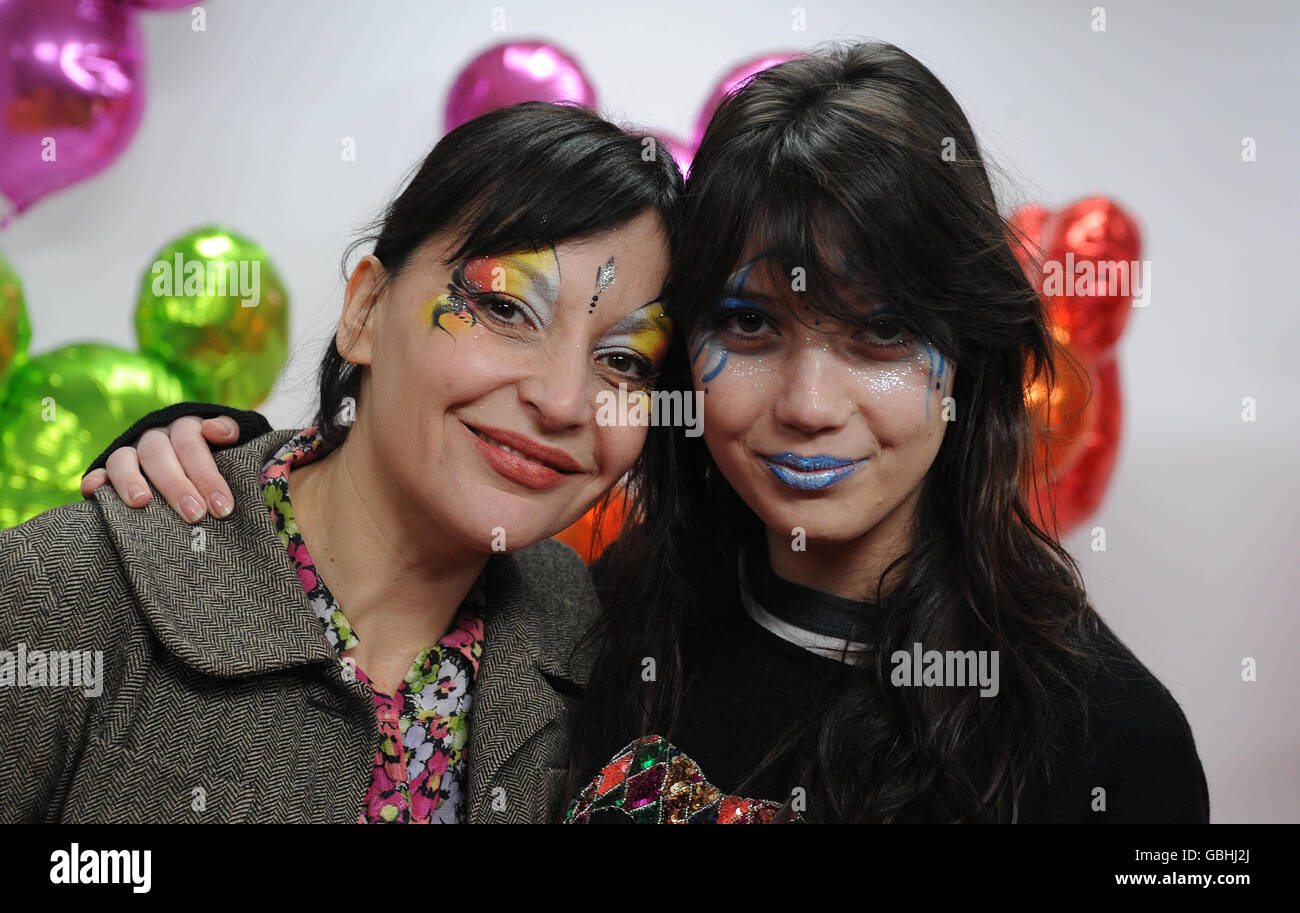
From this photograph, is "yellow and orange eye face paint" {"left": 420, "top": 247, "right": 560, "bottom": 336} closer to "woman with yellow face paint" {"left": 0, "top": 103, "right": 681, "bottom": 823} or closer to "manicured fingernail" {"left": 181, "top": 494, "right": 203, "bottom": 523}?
"woman with yellow face paint" {"left": 0, "top": 103, "right": 681, "bottom": 823}

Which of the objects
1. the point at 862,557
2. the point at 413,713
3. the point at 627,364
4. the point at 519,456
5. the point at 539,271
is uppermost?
the point at 539,271

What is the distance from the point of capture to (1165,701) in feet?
4.46

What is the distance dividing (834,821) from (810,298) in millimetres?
606

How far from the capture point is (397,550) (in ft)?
4.94

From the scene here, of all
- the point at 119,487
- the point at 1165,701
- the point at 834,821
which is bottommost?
the point at 834,821

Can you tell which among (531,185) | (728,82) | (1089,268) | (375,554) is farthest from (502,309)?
(1089,268)

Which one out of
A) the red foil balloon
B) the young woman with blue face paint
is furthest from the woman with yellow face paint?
the red foil balloon

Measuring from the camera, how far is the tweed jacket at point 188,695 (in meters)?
1.25

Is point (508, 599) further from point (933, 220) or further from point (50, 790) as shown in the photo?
point (933, 220)

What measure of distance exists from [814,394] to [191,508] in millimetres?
770

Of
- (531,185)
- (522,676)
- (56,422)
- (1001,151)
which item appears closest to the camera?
(531,185)

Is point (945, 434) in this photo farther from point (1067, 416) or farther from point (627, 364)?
point (1067, 416)

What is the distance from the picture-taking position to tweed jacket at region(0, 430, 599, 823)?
4.11 feet
